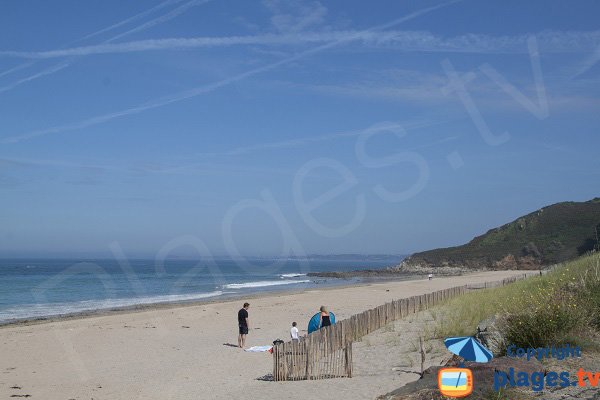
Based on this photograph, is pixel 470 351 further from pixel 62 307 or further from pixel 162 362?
pixel 62 307

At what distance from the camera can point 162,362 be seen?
1730 centimetres

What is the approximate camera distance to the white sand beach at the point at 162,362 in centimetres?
1232

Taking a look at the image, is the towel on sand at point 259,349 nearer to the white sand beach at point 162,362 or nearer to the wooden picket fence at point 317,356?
the white sand beach at point 162,362

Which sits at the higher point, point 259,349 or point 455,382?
point 455,382

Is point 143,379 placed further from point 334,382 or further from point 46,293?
point 46,293

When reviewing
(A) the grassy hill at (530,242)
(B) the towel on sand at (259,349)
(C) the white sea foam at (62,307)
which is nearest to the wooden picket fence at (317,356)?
(B) the towel on sand at (259,349)

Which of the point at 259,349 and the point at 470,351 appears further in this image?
the point at 259,349

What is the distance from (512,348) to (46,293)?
166 feet

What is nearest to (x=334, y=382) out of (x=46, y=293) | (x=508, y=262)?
(x=46, y=293)

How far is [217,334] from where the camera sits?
76.2 feet

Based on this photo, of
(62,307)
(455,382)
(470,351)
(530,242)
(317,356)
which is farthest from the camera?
(530,242)

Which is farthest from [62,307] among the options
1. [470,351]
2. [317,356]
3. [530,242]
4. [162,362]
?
[530,242]

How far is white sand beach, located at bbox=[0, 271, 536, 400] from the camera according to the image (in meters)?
12.3

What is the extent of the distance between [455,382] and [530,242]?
97.1 meters
